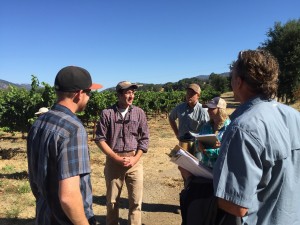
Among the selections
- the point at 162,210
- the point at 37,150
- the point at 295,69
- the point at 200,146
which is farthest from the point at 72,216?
the point at 295,69

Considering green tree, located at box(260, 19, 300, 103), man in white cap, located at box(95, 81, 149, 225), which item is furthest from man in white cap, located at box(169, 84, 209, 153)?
green tree, located at box(260, 19, 300, 103)

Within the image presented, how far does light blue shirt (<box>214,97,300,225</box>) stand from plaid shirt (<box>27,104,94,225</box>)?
2.87 feet

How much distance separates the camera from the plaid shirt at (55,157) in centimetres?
184

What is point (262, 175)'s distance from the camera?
1504mm

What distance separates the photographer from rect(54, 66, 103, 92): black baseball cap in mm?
1977

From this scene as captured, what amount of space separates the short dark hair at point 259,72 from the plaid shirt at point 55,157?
105 cm

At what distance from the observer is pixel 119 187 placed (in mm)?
4109

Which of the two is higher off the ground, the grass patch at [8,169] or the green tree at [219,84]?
the green tree at [219,84]

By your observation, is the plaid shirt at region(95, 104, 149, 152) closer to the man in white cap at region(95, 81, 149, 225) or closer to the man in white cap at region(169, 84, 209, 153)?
the man in white cap at region(95, 81, 149, 225)

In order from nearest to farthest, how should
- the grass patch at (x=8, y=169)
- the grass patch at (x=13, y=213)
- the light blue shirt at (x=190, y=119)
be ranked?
the light blue shirt at (x=190, y=119), the grass patch at (x=13, y=213), the grass patch at (x=8, y=169)

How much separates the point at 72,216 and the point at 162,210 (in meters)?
3.89

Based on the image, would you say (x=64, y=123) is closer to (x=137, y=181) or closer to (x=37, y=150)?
(x=37, y=150)

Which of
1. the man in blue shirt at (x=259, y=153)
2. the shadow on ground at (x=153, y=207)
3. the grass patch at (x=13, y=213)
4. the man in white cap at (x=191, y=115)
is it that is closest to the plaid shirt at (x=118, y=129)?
the man in white cap at (x=191, y=115)

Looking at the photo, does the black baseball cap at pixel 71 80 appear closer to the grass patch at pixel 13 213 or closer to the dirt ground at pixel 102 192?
the dirt ground at pixel 102 192
